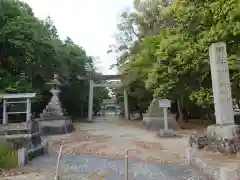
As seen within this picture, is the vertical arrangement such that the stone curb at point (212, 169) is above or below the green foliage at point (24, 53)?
below

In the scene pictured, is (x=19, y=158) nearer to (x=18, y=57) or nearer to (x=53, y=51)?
(x=18, y=57)

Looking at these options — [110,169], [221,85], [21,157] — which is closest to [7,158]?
[21,157]

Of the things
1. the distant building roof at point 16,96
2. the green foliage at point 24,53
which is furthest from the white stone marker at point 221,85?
the green foliage at point 24,53

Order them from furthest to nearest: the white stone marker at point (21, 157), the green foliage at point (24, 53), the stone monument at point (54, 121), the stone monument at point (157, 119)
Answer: the stone monument at point (157, 119) < the stone monument at point (54, 121) < the green foliage at point (24, 53) < the white stone marker at point (21, 157)

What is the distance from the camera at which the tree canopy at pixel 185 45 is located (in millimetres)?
9273

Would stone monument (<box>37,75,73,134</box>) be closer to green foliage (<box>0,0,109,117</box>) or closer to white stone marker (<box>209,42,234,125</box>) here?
green foliage (<box>0,0,109,117</box>)

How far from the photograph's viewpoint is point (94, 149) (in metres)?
13.2

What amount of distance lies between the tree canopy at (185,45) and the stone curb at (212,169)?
348cm

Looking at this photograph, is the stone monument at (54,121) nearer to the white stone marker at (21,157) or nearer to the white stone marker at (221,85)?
the white stone marker at (21,157)

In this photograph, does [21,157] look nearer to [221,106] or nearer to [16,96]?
[16,96]

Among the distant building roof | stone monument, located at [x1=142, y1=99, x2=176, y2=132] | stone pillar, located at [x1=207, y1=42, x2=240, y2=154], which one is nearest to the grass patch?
the distant building roof

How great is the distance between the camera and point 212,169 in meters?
6.87

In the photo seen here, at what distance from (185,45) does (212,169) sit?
7.22 metres

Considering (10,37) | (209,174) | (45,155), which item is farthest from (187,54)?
(10,37)
